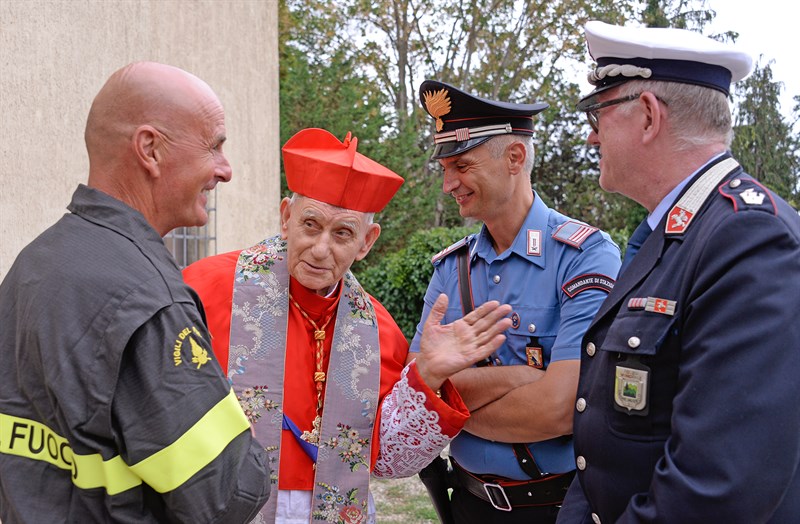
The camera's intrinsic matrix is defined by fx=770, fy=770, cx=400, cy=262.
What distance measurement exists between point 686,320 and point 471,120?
1535 mm

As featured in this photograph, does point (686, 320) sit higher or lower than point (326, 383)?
higher

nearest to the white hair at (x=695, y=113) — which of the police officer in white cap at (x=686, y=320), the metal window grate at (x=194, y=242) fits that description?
the police officer in white cap at (x=686, y=320)

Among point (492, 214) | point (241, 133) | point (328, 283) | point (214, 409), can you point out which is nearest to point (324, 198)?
point (328, 283)

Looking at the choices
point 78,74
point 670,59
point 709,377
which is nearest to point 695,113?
point 670,59

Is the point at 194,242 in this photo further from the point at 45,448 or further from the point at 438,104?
the point at 45,448

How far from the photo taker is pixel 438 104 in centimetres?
311

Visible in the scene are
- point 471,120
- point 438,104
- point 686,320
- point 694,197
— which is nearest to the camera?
point 686,320

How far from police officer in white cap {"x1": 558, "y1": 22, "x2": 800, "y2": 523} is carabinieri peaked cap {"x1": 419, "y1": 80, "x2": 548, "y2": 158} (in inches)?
32.1

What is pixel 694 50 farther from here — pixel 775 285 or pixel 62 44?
pixel 62 44

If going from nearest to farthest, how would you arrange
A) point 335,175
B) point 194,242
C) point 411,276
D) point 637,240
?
1. point 637,240
2. point 335,175
3. point 194,242
4. point 411,276

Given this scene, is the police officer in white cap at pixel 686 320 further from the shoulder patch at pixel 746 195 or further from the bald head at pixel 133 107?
the bald head at pixel 133 107

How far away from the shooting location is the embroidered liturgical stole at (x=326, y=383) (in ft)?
8.20

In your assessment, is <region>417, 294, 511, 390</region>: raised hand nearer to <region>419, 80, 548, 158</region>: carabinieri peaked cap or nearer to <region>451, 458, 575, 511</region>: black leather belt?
<region>451, 458, 575, 511</region>: black leather belt

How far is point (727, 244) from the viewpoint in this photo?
164cm
